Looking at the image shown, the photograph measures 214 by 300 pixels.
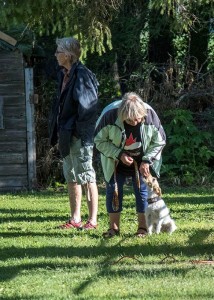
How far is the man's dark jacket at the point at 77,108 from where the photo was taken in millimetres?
7723

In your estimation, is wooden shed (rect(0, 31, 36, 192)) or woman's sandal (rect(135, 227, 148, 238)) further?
wooden shed (rect(0, 31, 36, 192))

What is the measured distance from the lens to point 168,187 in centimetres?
1323

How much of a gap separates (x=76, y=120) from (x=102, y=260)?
1.91 meters

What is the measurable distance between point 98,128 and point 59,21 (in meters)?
4.32

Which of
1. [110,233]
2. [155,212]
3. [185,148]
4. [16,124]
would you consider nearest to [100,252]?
[110,233]

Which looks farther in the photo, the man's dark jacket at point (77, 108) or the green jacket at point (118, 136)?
the man's dark jacket at point (77, 108)

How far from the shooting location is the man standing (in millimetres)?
7749

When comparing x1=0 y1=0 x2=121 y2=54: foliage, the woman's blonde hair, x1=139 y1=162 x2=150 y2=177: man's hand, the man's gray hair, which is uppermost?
x1=0 y1=0 x2=121 y2=54: foliage

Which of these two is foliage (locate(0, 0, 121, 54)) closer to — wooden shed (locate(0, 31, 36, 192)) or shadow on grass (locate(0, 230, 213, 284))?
wooden shed (locate(0, 31, 36, 192))

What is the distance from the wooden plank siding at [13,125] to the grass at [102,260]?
3995 mm

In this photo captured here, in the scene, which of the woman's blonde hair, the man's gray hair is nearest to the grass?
the woman's blonde hair

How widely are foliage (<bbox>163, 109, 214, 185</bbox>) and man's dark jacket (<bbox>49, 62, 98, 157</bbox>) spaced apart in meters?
6.07

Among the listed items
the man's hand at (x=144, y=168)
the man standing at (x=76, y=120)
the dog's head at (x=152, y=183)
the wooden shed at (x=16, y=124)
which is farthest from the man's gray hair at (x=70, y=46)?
the wooden shed at (x=16, y=124)

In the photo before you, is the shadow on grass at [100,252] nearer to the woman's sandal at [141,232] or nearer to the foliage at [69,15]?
the woman's sandal at [141,232]
